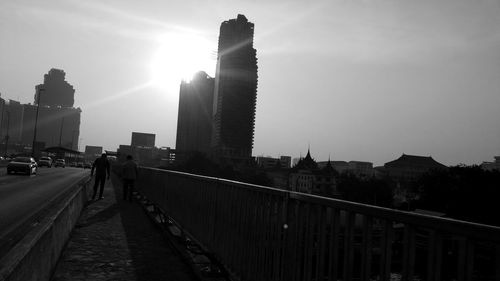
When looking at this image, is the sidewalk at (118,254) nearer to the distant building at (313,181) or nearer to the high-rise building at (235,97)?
the distant building at (313,181)

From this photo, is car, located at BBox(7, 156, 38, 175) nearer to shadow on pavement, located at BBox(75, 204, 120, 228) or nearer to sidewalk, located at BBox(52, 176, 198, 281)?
shadow on pavement, located at BBox(75, 204, 120, 228)

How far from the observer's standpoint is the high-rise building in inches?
7397

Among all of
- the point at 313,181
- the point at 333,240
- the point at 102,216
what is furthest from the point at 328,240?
the point at 313,181

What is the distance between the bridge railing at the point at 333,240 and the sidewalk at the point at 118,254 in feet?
2.88

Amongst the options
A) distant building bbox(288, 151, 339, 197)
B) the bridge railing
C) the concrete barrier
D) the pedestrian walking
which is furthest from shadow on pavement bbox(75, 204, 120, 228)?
distant building bbox(288, 151, 339, 197)

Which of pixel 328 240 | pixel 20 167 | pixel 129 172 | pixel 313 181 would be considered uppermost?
pixel 129 172

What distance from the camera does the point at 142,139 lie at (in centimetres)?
12250

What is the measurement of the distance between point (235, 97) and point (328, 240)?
18750 centimetres

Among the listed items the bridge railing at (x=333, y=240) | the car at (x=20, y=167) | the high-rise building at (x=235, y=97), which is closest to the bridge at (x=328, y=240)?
the bridge railing at (x=333, y=240)

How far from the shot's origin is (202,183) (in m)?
8.79

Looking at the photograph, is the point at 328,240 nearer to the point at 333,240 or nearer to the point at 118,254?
the point at 333,240

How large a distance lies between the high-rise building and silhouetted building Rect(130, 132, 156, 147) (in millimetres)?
60609

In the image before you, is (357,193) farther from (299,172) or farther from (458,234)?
(458,234)

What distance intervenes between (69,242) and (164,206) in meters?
4.40
